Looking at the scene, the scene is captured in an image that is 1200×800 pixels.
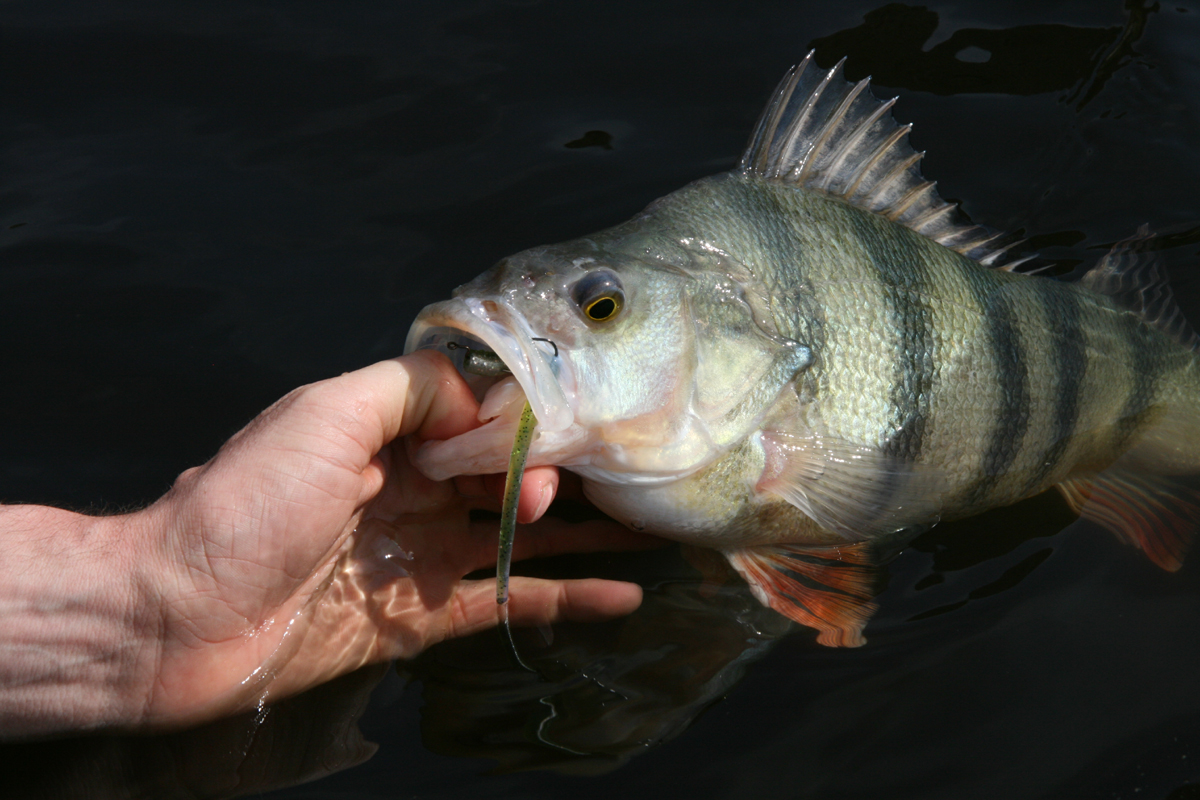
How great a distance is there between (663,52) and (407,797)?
3.87 m

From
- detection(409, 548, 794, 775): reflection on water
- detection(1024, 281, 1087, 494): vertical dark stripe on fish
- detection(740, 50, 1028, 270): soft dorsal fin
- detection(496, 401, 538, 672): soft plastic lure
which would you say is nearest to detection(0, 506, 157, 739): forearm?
detection(409, 548, 794, 775): reflection on water

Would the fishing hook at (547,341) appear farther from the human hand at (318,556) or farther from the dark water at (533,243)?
the dark water at (533,243)

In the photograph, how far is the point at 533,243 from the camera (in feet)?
13.2

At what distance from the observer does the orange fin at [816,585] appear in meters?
2.71

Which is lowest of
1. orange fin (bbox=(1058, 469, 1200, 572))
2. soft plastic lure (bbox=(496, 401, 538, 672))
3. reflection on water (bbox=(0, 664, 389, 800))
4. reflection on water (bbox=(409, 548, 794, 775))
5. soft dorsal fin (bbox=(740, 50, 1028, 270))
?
reflection on water (bbox=(0, 664, 389, 800))

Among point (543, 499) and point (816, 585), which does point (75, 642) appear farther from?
point (816, 585)

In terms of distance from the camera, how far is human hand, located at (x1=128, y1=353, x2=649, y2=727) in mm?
2223

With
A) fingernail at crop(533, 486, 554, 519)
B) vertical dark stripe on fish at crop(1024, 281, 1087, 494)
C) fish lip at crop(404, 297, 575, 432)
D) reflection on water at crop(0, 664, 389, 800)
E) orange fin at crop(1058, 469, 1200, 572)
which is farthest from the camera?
orange fin at crop(1058, 469, 1200, 572)

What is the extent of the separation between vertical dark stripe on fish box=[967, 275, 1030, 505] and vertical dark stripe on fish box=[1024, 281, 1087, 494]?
0.15 meters

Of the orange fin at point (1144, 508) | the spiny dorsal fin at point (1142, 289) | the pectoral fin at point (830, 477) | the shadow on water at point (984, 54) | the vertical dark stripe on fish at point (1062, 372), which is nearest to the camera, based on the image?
the pectoral fin at point (830, 477)

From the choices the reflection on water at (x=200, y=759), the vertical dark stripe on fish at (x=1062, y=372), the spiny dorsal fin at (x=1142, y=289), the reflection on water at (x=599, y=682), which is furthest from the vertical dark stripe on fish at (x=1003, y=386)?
the reflection on water at (x=200, y=759)

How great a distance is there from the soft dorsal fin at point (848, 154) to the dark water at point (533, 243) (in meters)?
1.05

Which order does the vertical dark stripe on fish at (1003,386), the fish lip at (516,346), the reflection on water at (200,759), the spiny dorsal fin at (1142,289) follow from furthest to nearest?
the spiny dorsal fin at (1142,289)
the vertical dark stripe on fish at (1003,386)
the reflection on water at (200,759)
the fish lip at (516,346)

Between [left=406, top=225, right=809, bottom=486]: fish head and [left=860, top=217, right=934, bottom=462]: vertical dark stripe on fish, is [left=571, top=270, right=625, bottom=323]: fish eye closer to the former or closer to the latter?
[left=406, top=225, right=809, bottom=486]: fish head
